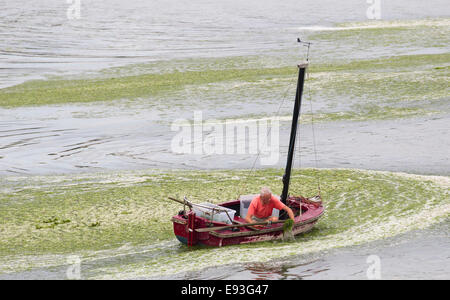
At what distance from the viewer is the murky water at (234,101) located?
20484 mm

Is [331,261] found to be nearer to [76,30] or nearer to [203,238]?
[203,238]

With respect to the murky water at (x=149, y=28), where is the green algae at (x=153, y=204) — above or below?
below

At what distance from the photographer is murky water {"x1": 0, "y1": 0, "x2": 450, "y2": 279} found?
20.5m

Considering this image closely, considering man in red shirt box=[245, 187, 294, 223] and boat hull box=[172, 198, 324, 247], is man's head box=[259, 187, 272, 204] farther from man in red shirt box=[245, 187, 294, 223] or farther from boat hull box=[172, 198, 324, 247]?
boat hull box=[172, 198, 324, 247]

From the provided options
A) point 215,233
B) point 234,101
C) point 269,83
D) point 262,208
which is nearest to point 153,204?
point 262,208

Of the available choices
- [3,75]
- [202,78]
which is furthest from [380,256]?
[3,75]

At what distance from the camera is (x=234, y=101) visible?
44406 mm

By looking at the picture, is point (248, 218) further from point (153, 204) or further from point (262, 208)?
point (153, 204)

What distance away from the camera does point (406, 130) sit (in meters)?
37.3

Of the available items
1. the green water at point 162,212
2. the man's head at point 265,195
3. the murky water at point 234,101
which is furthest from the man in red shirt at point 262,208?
the murky water at point 234,101

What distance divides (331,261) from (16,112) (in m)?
28.3

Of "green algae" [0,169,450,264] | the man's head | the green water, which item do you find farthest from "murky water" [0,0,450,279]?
the man's head

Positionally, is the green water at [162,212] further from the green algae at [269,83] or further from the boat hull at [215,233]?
the green algae at [269,83]

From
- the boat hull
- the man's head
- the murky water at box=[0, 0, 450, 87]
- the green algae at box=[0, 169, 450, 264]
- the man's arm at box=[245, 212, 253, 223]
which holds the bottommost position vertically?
the green algae at box=[0, 169, 450, 264]
